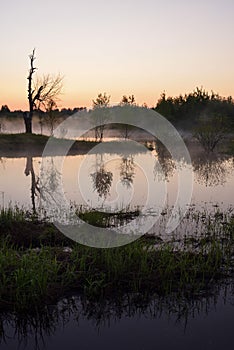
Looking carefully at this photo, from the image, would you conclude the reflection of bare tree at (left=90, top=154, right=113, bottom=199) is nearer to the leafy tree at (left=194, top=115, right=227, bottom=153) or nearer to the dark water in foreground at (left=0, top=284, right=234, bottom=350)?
the dark water in foreground at (left=0, top=284, right=234, bottom=350)

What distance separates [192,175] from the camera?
902 inches

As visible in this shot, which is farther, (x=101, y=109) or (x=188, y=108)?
(x=188, y=108)

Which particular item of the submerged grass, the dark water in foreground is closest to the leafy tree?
the submerged grass

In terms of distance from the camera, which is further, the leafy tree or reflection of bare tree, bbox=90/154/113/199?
the leafy tree

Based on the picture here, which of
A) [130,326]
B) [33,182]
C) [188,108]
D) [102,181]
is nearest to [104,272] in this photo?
[130,326]

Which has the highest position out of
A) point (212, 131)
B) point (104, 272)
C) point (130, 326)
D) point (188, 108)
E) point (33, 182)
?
point (188, 108)

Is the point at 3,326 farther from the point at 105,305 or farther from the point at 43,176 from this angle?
the point at 43,176

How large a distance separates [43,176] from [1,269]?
15.5 metres

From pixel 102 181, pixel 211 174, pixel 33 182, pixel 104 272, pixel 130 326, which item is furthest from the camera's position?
pixel 211 174

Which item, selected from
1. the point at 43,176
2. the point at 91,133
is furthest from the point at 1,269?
the point at 91,133

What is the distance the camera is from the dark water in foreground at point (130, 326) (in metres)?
5.48

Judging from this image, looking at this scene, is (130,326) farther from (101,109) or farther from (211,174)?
(101,109)

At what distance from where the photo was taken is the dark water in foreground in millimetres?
5480

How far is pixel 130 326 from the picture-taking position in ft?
19.5
